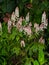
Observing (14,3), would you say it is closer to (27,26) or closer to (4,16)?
(4,16)

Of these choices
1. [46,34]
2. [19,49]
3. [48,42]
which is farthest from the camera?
[46,34]

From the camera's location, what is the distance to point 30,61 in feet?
13.0

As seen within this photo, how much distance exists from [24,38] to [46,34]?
72cm

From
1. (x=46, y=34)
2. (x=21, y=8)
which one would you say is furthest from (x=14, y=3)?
(x=46, y=34)

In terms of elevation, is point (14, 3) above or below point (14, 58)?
above

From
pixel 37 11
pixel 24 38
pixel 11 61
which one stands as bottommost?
pixel 11 61

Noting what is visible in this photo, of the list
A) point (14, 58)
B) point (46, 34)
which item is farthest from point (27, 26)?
point (46, 34)

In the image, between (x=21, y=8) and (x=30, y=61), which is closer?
(x=30, y=61)

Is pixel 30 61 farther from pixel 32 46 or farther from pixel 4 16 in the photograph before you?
pixel 4 16

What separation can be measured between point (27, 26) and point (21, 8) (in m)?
0.94

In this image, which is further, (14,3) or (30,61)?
(14,3)

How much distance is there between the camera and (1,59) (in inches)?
162

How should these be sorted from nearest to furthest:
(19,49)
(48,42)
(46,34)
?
(19,49), (48,42), (46,34)

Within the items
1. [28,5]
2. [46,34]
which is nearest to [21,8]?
[28,5]
